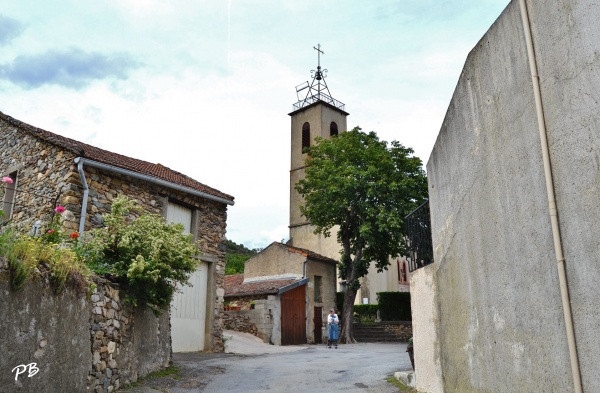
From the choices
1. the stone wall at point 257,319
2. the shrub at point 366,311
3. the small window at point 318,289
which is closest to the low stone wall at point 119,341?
the stone wall at point 257,319

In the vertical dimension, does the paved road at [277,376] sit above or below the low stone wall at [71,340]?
below

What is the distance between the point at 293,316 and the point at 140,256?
15.7 meters

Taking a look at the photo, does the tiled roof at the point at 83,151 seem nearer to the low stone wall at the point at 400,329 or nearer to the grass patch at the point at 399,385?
the grass patch at the point at 399,385

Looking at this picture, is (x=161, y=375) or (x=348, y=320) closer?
(x=161, y=375)

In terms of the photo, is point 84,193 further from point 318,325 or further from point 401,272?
point 401,272

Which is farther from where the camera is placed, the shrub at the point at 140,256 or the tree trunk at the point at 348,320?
the tree trunk at the point at 348,320

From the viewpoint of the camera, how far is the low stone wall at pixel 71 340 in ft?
16.4

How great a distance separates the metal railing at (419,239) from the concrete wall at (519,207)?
995mm

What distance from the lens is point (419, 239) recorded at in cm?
777

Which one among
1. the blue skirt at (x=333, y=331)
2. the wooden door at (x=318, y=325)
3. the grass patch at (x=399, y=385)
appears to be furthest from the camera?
the wooden door at (x=318, y=325)

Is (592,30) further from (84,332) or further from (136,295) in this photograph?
(136,295)

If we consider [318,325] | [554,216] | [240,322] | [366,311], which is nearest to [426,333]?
[554,216]

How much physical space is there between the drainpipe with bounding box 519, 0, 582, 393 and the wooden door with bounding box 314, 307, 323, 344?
71.2 feet

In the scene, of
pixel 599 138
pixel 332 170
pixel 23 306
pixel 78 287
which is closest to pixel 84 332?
pixel 78 287
